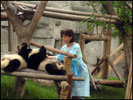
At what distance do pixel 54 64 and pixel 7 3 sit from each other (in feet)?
5.74

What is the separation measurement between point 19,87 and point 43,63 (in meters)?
1.89

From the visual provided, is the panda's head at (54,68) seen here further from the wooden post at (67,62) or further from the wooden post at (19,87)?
the wooden post at (19,87)

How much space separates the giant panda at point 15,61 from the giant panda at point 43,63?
8cm

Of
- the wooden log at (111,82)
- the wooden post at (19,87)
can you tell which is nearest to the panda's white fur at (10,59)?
the wooden post at (19,87)

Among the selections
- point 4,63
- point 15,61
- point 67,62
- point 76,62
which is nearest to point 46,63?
point 67,62

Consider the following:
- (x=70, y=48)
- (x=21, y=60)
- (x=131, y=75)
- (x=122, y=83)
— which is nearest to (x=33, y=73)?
(x=21, y=60)

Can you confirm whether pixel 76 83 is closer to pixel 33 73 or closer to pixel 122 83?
pixel 33 73

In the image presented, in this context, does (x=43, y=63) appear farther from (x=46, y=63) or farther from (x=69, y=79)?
(x=69, y=79)

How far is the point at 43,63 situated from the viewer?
12.1ft

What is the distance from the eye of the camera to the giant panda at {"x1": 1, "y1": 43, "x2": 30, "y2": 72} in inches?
139

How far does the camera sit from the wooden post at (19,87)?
5.34 metres

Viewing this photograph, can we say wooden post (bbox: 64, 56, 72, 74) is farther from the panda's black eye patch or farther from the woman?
the panda's black eye patch

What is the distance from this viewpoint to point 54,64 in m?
3.61

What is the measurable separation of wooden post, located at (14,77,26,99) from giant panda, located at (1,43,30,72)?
1.63m
